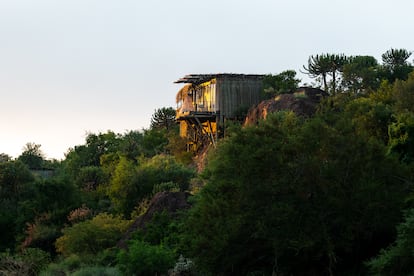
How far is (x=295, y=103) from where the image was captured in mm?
49938

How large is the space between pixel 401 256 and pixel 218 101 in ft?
120

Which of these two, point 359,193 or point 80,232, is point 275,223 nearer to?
point 359,193

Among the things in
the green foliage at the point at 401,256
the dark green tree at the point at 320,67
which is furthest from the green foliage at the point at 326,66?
Result: the green foliage at the point at 401,256

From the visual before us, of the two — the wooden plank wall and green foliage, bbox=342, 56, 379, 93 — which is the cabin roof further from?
green foliage, bbox=342, 56, 379, 93

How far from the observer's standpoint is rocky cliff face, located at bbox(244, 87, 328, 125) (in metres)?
49.6

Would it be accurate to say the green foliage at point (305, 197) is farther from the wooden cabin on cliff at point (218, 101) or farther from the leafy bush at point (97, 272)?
the wooden cabin on cliff at point (218, 101)

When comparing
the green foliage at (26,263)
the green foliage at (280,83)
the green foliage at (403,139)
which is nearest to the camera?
the green foliage at (403,139)

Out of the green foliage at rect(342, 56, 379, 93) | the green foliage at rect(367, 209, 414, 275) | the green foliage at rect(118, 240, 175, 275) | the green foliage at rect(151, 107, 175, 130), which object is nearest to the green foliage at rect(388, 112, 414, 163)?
the green foliage at rect(367, 209, 414, 275)

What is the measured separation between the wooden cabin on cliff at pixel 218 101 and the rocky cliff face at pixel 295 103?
11.8ft

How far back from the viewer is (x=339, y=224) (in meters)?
25.7

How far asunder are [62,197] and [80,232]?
32.9 ft

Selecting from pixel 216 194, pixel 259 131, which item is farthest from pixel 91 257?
pixel 259 131

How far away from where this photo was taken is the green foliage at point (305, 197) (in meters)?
25.6

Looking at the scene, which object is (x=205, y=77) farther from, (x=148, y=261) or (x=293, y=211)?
(x=293, y=211)
